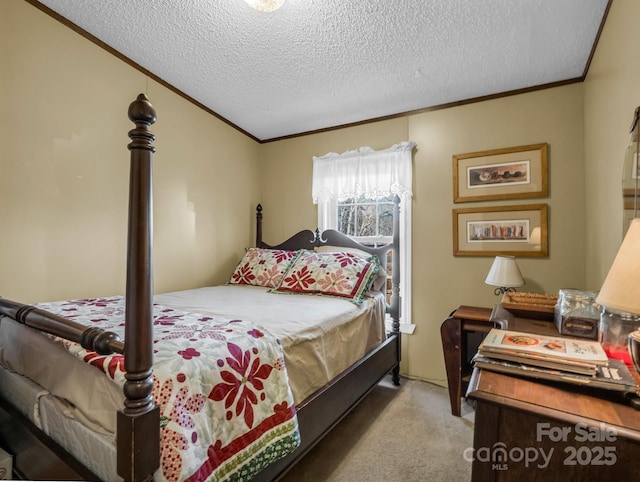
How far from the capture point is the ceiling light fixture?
1.59m

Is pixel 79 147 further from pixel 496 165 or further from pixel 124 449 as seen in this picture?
pixel 496 165

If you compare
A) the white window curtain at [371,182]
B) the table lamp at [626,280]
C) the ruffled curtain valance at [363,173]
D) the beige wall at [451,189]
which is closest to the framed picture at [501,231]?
the beige wall at [451,189]

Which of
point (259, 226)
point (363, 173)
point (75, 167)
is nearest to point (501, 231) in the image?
point (363, 173)

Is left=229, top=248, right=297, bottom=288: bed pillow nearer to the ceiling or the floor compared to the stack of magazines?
nearer to the ceiling

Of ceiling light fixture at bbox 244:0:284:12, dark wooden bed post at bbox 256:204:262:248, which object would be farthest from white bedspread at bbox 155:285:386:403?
ceiling light fixture at bbox 244:0:284:12

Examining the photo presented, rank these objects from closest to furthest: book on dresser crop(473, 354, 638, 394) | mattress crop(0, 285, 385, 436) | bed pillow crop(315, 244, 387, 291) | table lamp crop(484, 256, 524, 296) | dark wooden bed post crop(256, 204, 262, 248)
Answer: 1. book on dresser crop(473, 354, 638, 394)
2. mattress crop(0, 285, 385, 436)
3. table lamp crop(484, 256, 524, 296)
4. bed pillow crop(315, 244, 387, 291)
5. dark wooden bed post crop(256, 204, 262, 248)

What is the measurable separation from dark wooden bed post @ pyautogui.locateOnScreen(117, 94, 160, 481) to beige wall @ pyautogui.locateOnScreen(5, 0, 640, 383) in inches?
58.8

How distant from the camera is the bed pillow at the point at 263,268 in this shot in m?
2.81

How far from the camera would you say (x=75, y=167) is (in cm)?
202

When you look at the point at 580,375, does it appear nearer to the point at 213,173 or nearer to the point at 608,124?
the point at 608,124

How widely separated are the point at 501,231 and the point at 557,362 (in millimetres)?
1811

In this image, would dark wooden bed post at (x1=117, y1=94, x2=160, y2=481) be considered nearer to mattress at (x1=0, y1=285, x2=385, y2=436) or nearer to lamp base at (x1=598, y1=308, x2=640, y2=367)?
mattress at (x1=0, y1=285, x2=385, y2=436)

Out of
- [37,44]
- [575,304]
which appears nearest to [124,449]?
[575,304]

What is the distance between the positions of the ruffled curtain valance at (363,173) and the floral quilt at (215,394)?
1.98 m
